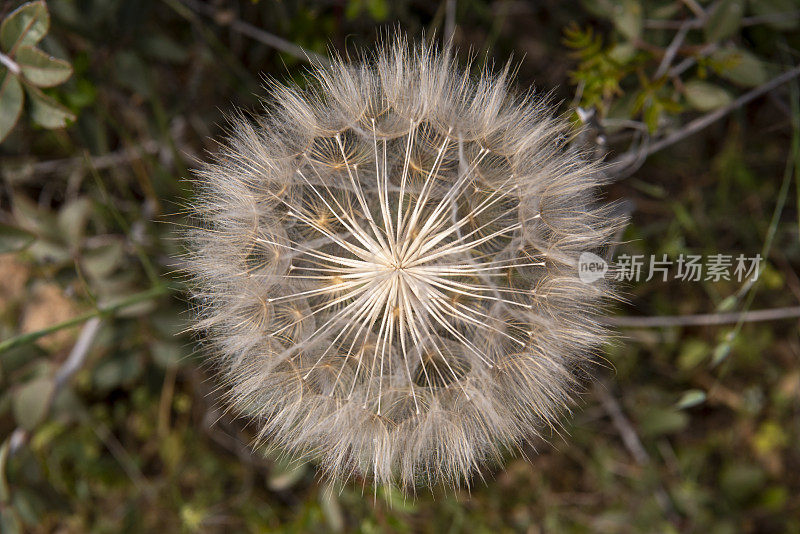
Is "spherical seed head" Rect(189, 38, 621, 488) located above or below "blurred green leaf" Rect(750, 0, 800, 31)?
below

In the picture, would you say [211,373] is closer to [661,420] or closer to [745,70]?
[661,420]

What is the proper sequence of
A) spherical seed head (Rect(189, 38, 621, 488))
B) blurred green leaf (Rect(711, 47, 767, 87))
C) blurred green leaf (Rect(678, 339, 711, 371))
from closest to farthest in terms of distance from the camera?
spherical seed head (Rect(189, 38, 621, 488))
blurred green leaf (Rect(711, 47, 767, 87))
blurred green leaf (Rect(678, 339, 711, 371))

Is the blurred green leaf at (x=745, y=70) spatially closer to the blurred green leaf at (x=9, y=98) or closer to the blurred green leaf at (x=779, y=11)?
the blurred green leaf at (x=779, y=11)

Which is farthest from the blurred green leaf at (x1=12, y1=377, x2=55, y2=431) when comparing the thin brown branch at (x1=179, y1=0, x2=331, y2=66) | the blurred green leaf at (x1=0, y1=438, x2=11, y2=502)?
the thin brown branch at (x1=179, y1=0, x2=331, y2=66)

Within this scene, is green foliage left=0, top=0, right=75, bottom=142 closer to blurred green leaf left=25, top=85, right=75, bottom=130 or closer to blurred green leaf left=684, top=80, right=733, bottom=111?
blurred green leaf left=25, top=85, right=75, bottom=130

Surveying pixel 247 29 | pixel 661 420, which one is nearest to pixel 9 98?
pixel 247 29

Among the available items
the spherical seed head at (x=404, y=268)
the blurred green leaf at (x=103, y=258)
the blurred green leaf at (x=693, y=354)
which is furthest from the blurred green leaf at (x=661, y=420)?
the blurred green leaf at (x=103, y=258)
